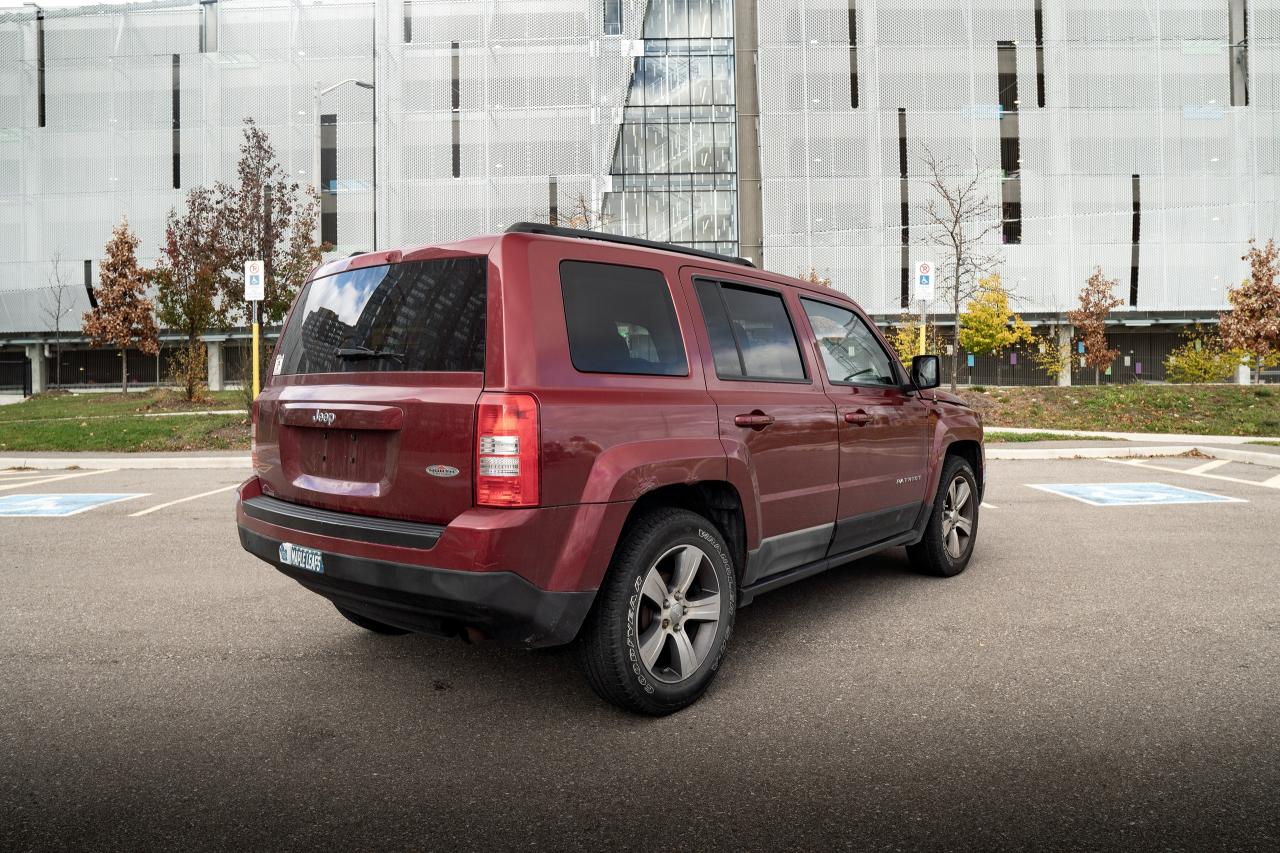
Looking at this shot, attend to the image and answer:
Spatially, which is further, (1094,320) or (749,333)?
(1094,320)

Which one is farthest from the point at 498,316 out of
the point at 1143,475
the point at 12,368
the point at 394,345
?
the point at 12,368

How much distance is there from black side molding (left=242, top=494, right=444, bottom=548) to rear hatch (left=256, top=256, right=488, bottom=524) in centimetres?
3

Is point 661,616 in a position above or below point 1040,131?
below

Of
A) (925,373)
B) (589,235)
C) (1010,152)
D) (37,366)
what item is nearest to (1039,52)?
(1010,152)

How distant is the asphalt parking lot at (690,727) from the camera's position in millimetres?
2492

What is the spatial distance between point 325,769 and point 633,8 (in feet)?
143

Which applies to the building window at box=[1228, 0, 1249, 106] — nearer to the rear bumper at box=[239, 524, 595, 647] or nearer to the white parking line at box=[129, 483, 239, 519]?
the white parking line at box=[129, 483, 239, 519]

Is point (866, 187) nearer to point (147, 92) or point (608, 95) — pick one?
point (608, 95)

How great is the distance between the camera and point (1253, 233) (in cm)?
3956

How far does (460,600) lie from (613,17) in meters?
43.1

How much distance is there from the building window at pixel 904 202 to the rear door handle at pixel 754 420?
3763 cm

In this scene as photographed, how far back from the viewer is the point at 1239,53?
40.1 m

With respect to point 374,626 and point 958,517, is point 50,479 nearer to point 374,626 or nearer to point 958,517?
point 374,626

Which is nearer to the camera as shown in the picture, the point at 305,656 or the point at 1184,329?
the point at 305,656
